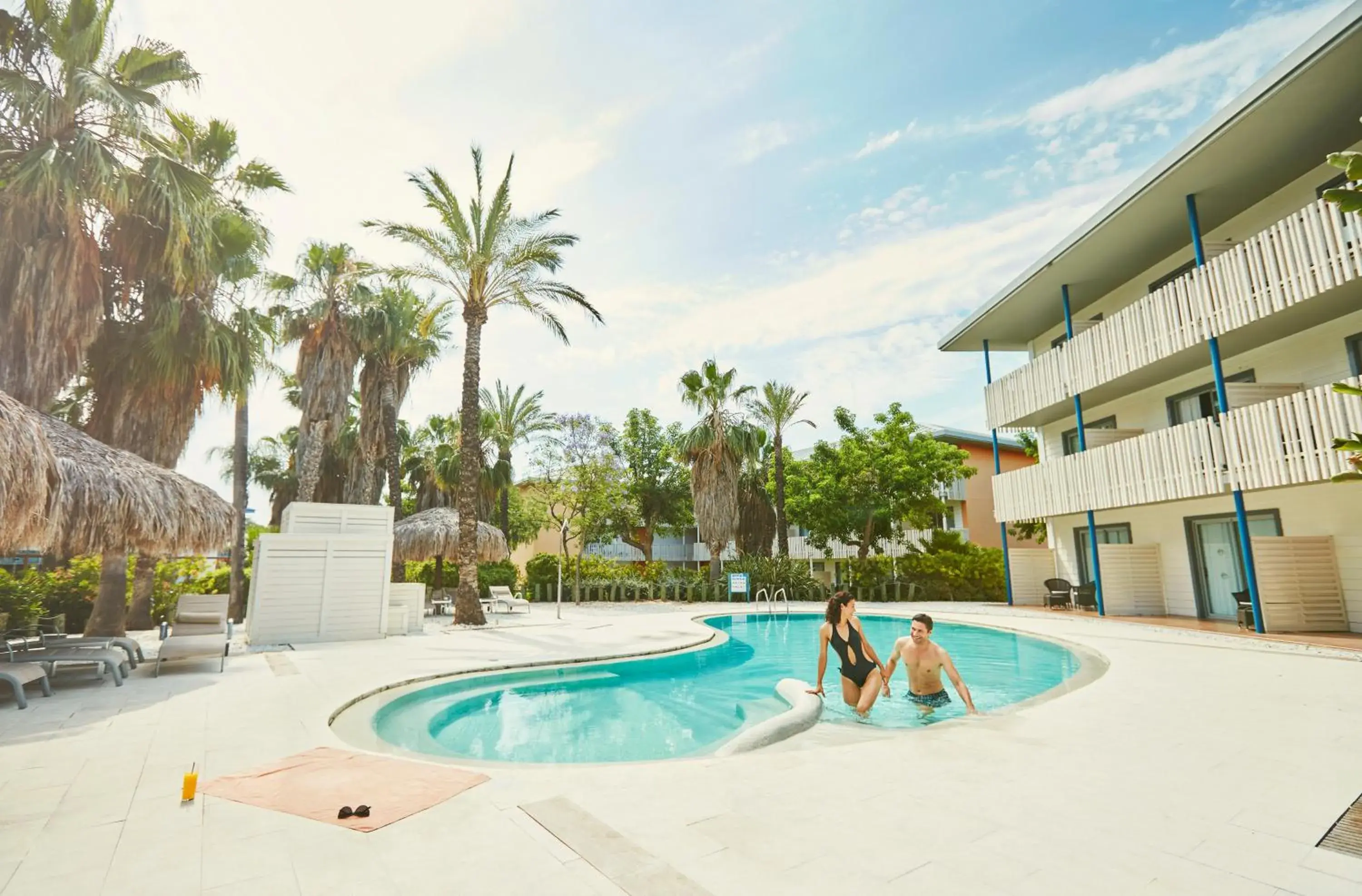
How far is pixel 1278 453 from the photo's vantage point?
10.4 meters

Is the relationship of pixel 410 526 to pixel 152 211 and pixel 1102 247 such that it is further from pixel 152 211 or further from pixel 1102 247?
pixel 1102 247

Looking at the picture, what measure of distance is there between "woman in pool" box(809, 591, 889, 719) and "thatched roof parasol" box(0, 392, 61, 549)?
339 inches

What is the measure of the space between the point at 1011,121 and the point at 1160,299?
4.88 metres

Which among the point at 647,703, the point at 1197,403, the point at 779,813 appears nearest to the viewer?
the point at 779,813

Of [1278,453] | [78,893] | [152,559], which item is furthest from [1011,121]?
[152,559]

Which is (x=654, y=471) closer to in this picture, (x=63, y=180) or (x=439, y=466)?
(x=439, y=466)

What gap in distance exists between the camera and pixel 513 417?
27.7 m

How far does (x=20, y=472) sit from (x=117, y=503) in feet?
8.25

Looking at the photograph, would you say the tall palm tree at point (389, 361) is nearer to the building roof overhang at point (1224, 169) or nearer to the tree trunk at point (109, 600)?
the tree trunk at point (109, 600)

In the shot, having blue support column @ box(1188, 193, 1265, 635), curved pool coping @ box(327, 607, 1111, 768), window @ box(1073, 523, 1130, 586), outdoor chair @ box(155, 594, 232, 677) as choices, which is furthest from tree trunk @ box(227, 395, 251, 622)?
window @ box(1073, 523, 1130, 586)

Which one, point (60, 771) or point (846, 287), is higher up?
point (846, 287)

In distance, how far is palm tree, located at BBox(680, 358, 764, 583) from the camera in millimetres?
25797

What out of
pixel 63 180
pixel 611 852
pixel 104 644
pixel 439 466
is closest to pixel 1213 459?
pixel 611 852

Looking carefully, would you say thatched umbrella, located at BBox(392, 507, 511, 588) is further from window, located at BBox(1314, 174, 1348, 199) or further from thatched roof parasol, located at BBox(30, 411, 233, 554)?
window, located at BBox(1314, 174, 1348, 199)
